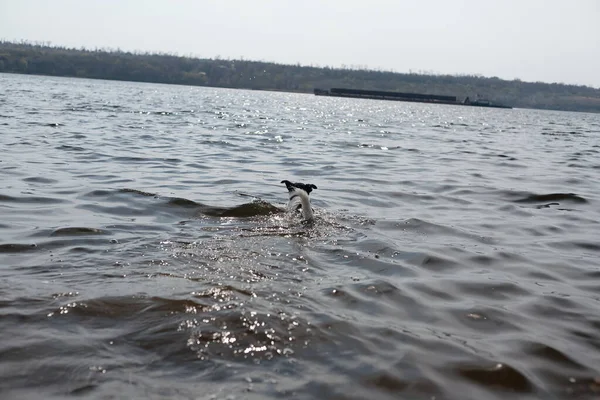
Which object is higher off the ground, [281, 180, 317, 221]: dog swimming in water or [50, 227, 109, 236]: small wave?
[281, 180, 317, 221]: dog swimming in water

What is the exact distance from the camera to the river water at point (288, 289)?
153 inches

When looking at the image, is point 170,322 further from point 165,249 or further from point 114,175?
point 114,175

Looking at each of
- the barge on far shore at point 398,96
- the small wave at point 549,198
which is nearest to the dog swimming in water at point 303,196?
the small wave at point 549,198

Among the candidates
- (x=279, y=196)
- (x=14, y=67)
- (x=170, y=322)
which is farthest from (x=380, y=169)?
(x=14, y=67)

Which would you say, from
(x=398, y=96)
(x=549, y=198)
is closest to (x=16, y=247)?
(x=549, y=198)

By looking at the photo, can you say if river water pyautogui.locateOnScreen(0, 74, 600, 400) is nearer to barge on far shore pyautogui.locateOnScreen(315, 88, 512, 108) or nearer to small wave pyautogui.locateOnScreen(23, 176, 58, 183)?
small wave pyautogui.locateOnScreen(23, 176, 58, 183)

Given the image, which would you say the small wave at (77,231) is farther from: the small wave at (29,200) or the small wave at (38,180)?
the small wave at (38,180)

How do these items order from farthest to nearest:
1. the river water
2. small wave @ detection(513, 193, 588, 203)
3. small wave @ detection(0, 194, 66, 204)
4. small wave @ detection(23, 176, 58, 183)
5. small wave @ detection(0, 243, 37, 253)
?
small wave @ detection(513, 193, 588, 203), small wave @ detection(23, 176, 58, 183), small wave @ detection(0, 194, 66, 204), small wave @ detection(0, 243, 37, 253), the river water

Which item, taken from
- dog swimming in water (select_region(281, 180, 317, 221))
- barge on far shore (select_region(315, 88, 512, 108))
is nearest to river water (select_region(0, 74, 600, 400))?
dog swimming in water (select_region(281, 180, 317, 221))

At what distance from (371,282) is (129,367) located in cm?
283

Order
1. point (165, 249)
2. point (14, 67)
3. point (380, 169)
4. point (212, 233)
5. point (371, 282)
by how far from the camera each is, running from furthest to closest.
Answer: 1. point (14, 67)
2. point (380, 169)
3. point (212, 233)
4. point (165, 249)
5. point (371, 282)

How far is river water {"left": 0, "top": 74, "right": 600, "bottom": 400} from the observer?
388 cm

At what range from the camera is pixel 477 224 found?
29.8 ft

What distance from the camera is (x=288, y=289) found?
5590 mm
